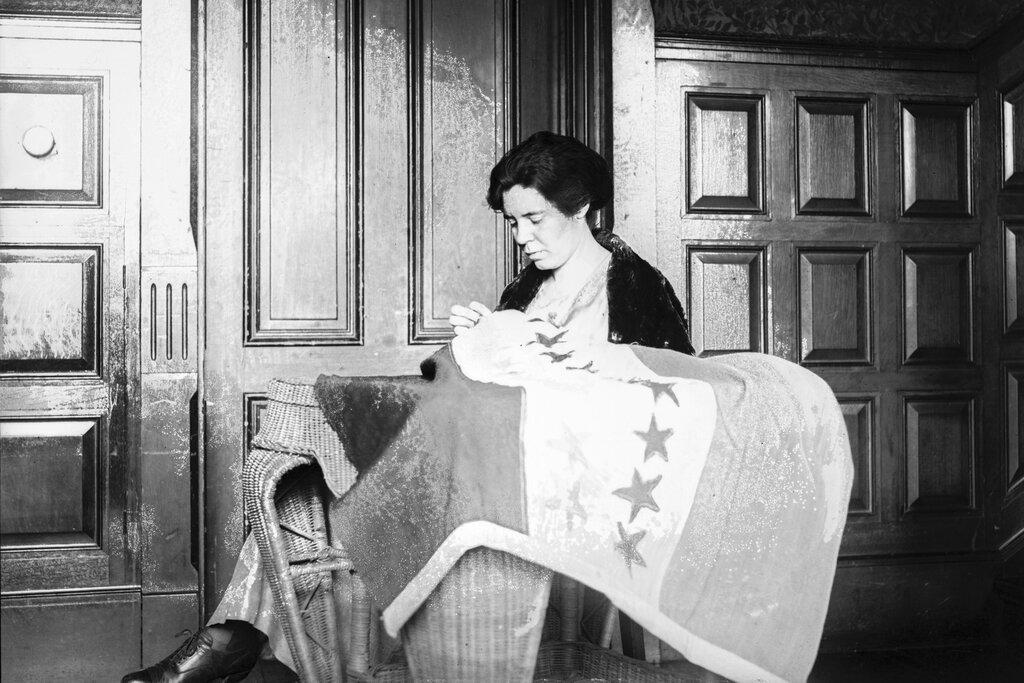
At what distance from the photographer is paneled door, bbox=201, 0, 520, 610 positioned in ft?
9.37

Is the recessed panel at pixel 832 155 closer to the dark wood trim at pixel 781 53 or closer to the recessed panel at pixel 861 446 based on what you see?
the dark wood trim at pixel 781 53

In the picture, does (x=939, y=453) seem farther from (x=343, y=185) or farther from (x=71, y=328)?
(x=71, y=328)

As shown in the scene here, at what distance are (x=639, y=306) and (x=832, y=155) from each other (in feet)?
4.62

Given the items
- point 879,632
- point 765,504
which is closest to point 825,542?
point 765,504

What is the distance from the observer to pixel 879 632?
9.44 ft

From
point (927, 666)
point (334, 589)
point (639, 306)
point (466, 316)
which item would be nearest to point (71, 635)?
point (334, 589)

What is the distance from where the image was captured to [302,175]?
115 inches

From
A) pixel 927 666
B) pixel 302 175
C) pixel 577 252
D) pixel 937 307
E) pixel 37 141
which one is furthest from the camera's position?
pixel 937 307

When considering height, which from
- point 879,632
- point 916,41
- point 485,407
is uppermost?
point 916,41

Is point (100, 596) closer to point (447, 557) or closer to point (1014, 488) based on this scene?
point (447, 557)

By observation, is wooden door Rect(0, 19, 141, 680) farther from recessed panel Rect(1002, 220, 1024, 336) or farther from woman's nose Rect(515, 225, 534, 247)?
recessed panel Rect(1002, 220, 1024, 336)

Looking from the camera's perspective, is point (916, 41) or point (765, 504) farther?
point (916, 41)

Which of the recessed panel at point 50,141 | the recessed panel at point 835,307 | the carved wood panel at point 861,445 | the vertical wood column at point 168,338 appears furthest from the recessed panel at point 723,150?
the recessed panel at point 50,141

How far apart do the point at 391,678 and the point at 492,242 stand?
1640 millimetres
